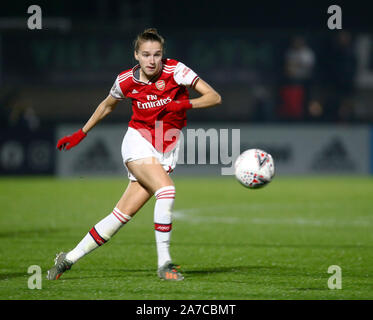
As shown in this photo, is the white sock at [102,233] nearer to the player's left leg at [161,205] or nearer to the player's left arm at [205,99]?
the player's left leg at [161,205]

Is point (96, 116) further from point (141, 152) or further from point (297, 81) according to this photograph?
point (297, 81)

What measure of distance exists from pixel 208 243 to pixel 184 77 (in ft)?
10.5

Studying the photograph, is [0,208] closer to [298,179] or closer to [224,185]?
[224,185]

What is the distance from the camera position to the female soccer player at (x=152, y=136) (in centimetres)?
670

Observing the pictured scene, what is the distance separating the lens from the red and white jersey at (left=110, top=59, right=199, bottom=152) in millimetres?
6848

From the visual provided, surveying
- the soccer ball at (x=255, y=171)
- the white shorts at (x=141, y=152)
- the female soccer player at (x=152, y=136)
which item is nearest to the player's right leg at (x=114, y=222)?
the female soccer player at (x=152, y=136)

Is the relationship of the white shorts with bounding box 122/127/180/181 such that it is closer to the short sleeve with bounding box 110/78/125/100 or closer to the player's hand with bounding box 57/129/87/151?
the short sleeve with bounding box 110/78/125/100

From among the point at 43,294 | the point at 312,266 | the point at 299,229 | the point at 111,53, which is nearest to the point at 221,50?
the point at 111,53

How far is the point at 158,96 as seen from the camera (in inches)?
269

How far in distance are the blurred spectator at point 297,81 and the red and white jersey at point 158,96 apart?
16.0m

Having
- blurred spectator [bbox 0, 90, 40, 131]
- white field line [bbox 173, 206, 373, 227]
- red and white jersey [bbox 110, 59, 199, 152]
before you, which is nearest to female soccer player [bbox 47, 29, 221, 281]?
red and white jersey [bbox 110, 59, 199, 152]

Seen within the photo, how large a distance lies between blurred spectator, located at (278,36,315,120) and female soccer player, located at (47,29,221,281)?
52.4 feet

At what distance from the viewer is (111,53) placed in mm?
23703

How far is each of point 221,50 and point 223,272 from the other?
56.0 feet
